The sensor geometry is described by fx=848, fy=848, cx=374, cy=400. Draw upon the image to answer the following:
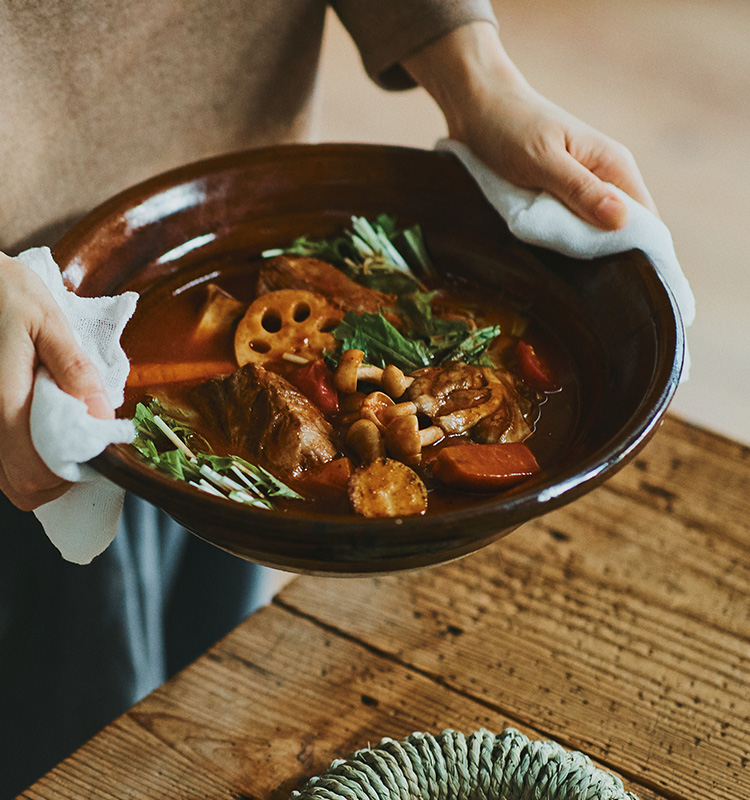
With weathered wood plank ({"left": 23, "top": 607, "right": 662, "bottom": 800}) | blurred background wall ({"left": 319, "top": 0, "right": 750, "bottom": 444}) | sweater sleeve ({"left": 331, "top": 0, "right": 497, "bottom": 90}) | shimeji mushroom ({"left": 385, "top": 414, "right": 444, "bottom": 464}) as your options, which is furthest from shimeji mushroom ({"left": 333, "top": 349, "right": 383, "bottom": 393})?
blurred background wall ({"left": 319, "top": 0, "right": 750, "bottom": 444})

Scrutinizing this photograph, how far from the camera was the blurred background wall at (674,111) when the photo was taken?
139 inches

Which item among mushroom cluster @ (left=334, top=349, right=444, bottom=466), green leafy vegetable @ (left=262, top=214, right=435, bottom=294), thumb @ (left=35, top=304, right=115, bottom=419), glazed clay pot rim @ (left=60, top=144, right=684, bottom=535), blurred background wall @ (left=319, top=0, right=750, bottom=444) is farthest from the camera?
blurred background wall @ (left=319, top=0, right=750, bottom=444)

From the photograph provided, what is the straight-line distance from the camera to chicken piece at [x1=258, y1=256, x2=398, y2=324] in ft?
4.36

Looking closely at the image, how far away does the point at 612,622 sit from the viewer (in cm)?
133

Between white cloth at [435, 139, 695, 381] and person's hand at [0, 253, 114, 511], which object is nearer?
person's hand at [0, 253, 114, 511]

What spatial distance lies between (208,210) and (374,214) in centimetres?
29

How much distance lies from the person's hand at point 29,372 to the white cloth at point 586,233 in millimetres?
704

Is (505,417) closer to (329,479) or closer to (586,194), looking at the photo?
(329,479)

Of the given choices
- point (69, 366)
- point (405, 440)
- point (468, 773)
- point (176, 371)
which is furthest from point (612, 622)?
point (69, 366)

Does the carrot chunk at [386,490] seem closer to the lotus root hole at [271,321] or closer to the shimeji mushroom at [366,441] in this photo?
the shimeji mushroom at [366,441]

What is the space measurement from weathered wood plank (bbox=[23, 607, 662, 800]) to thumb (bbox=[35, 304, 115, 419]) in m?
0.48

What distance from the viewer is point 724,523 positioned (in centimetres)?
148

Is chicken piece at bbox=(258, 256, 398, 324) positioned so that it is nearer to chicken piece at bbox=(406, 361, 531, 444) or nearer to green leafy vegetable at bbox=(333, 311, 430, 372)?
green leafy vegetable at bbox=(333, 311, 430, 372)

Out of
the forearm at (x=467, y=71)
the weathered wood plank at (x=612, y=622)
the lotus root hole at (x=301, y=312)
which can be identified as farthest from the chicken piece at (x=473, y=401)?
the forearm at (x=467, y=71)
